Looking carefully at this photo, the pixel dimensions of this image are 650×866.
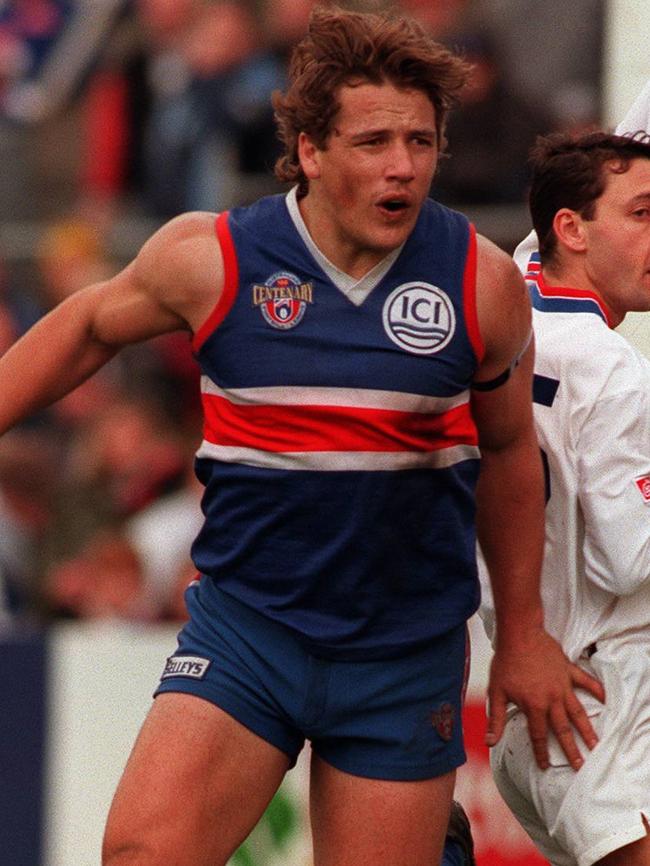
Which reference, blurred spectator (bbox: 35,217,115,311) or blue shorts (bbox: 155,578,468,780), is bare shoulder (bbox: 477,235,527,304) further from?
blurred spectator (bbox: 35,217,115,311)

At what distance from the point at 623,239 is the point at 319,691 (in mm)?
1127

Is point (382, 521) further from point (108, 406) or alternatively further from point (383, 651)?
point (108, 406)

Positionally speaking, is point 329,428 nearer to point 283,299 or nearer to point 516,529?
point 283,299

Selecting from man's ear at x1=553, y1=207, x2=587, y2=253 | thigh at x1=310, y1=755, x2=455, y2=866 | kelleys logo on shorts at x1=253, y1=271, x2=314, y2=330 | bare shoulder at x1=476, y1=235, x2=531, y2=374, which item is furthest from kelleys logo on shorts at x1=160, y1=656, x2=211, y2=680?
man's ear at x1=553, y1=207, x2=587, y2=253

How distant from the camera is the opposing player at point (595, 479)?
4.03 m

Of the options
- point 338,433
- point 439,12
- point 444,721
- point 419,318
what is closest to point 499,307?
point 419,318

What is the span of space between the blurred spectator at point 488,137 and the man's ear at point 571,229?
340 centimetres

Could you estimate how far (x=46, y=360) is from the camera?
13.1 feet

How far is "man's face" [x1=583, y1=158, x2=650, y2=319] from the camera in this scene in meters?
4.19

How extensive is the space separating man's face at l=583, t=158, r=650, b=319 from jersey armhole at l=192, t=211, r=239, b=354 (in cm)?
82

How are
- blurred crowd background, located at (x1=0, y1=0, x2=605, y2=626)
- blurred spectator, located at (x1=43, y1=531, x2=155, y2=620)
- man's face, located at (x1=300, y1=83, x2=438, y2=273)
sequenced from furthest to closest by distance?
blurred crowd background, located at (x1=0, y1=0, x2=605, y2=626)
blurred spectator, located at (x1=43, y1=531, x2=155, y2=620)
man's face, located at (x1=300, y1=83, x2=438, y2=273)

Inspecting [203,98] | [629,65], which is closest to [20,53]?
[203,98]

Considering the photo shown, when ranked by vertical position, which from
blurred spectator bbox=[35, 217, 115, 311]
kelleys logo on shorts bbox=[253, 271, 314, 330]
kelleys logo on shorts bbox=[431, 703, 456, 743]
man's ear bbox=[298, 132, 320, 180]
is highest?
man's ear bbox=[298, 132, 320, 180]

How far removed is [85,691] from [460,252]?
2979mm
